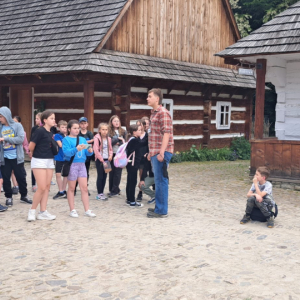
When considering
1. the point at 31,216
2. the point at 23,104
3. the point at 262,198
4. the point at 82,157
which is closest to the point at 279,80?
the point at 262,198

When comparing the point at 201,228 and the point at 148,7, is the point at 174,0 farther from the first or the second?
the point at 201,228

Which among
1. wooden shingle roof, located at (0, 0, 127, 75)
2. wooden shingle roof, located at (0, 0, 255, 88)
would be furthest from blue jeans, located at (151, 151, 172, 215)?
wooden shingle roof, located at (0, 0, 127, 75)

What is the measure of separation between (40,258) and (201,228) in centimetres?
244

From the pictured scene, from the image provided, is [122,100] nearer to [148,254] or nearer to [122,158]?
[122,158]

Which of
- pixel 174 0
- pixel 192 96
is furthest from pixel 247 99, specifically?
pixel 174 0

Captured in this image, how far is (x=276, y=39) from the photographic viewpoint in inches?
415

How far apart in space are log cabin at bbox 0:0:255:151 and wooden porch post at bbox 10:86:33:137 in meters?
0.04

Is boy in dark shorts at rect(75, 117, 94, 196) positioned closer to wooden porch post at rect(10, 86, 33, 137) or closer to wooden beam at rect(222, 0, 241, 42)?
wooden porch post at rect(10, 86, 33, 137)

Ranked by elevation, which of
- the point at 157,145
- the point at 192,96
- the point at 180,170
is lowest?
the point at 180,170

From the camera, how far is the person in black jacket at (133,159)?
825cm

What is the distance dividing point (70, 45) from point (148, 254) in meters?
10.1

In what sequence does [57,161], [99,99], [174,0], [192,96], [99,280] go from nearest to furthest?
[99,280], [57,161], [99,99], [174,0], [192,96]

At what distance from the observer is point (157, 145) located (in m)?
7.30

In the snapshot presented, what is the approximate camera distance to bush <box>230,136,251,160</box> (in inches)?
760
